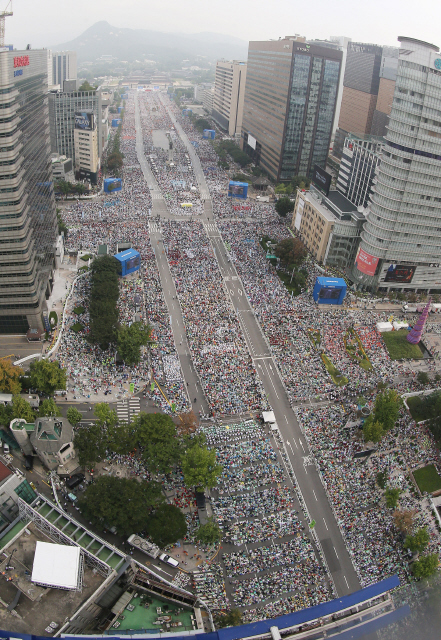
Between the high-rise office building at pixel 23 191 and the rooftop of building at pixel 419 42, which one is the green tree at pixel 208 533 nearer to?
the high-rise office building at pixel 23 191

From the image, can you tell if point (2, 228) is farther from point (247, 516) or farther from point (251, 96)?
point (251, 96)

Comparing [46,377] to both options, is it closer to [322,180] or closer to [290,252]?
[290,252]

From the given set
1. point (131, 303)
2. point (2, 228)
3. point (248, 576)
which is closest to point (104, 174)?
point (131, 303)

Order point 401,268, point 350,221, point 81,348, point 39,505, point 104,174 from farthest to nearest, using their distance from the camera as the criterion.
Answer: point 104,174 → point 350,221 → point 401,268 → point 81,348 → point 39,505

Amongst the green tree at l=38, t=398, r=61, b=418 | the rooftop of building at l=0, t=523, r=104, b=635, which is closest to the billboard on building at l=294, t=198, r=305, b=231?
the green tree at l=38, t=398, r=61, b=418

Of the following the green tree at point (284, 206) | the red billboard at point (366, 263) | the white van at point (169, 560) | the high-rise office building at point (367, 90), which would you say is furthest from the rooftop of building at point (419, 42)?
the high-rise office building at point (367, 90)

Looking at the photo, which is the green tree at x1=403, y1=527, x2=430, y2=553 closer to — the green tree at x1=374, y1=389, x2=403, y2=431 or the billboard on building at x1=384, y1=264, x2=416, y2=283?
the green tree at x1=374, y1=389, x2=403, y2=431
